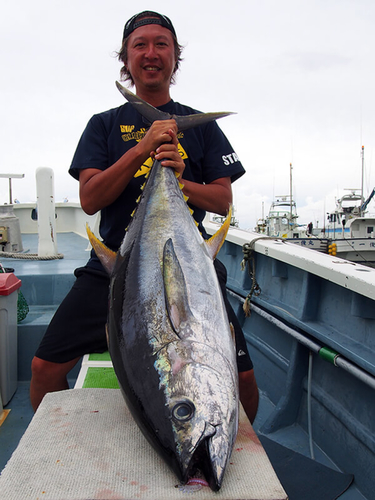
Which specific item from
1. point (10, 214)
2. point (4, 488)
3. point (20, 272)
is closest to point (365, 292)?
point (4, 488)

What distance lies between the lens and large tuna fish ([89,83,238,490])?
85 centimetres

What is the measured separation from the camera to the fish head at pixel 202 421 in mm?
838

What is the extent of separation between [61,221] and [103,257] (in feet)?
22.7

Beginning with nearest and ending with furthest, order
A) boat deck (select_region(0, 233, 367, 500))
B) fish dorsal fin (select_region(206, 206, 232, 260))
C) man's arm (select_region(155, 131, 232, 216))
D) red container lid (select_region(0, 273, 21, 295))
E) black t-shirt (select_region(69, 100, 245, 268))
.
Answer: fish dorsal fin (select_region(206, 206, 232, 260)), man's arm (select_region(155, 131, 232, 216)), black t-shirt (select_region(69, 100, 245, 268)), boat deck (select_region(0, 233, 367, 500)), red container lid (select_region(0, 273, 21, 295))

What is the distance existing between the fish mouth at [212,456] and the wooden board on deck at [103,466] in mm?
37

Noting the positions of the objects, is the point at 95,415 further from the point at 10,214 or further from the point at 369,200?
the point at 369,200

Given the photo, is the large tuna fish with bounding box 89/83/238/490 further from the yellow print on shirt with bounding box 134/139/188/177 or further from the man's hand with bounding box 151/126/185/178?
the yellow print on shirt with bounding box 134/139/188/177

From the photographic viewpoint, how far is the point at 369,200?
2706cm

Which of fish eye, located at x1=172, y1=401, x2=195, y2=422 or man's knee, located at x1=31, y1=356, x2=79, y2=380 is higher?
fish eye, located at x1=172, y1=401, x2=195, y2=422

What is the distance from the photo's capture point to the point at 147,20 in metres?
1.72

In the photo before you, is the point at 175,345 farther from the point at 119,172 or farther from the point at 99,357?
the point at 99,357

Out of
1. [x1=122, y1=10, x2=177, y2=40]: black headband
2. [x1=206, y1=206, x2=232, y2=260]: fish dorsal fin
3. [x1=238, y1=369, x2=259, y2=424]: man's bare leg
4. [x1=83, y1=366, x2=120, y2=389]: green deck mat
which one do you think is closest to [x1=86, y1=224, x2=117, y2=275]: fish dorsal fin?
[x1=206, y1=206, x2=232, y2=260]: fish dorsal fin

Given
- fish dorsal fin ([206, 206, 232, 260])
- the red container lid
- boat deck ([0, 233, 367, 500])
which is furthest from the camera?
the red container lid

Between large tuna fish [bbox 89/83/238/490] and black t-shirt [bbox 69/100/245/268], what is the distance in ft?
1.34
